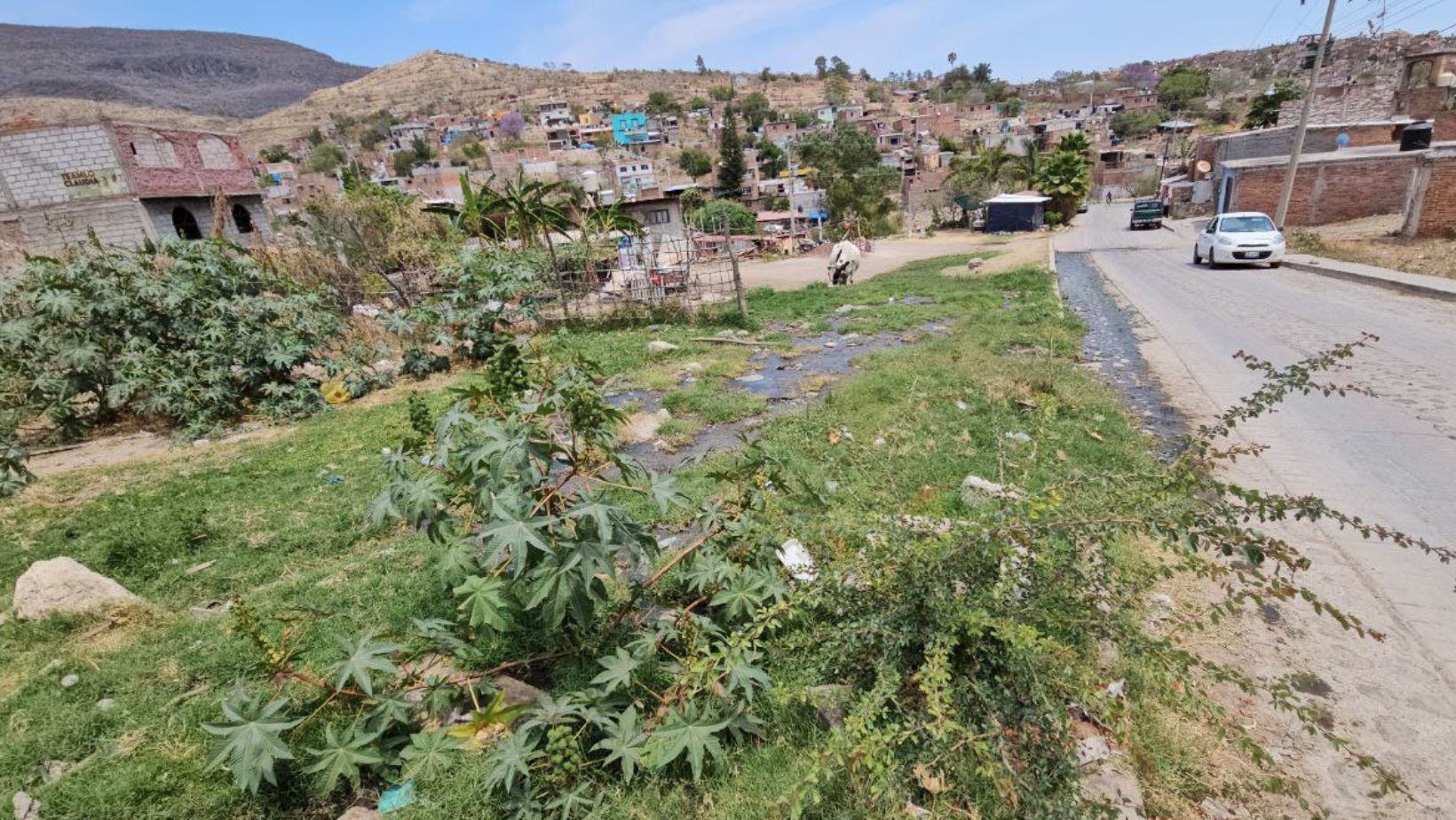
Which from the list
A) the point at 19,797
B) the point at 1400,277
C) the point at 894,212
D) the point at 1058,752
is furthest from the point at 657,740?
the point at 894,212

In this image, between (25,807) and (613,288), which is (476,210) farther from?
(25,807)

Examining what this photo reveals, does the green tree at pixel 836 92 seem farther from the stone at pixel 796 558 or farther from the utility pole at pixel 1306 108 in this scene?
the stone at pixel 796 558

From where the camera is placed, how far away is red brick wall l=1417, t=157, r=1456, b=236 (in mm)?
13695

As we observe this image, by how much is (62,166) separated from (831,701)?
28033mm

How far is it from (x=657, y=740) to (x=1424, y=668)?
3.33 m

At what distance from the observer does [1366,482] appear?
163 inches

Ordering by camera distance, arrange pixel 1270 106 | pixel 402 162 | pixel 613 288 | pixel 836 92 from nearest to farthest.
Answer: pixel 613 288 → pixel 1270 106 → pixel 402 162 → pixel 836 92

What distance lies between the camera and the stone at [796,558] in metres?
3.07

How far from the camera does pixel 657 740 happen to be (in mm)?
2195

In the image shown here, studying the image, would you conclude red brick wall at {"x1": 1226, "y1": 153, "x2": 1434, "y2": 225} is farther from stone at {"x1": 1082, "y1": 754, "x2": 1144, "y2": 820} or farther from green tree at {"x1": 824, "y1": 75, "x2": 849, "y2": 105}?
green tree at {"x1": 824, "y1": 75, "x2": 849, "y2": 105}

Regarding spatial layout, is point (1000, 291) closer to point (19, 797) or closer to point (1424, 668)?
point (1424, 668)

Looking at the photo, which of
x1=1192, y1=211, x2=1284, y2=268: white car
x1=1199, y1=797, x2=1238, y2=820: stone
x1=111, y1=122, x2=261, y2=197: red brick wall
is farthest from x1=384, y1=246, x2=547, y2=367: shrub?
x1=1192, y1=211, x2=1284, y2=268: white car

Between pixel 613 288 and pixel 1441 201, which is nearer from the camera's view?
pixel 613 288

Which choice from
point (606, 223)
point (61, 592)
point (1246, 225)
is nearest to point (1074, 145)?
point (1246, 225)
